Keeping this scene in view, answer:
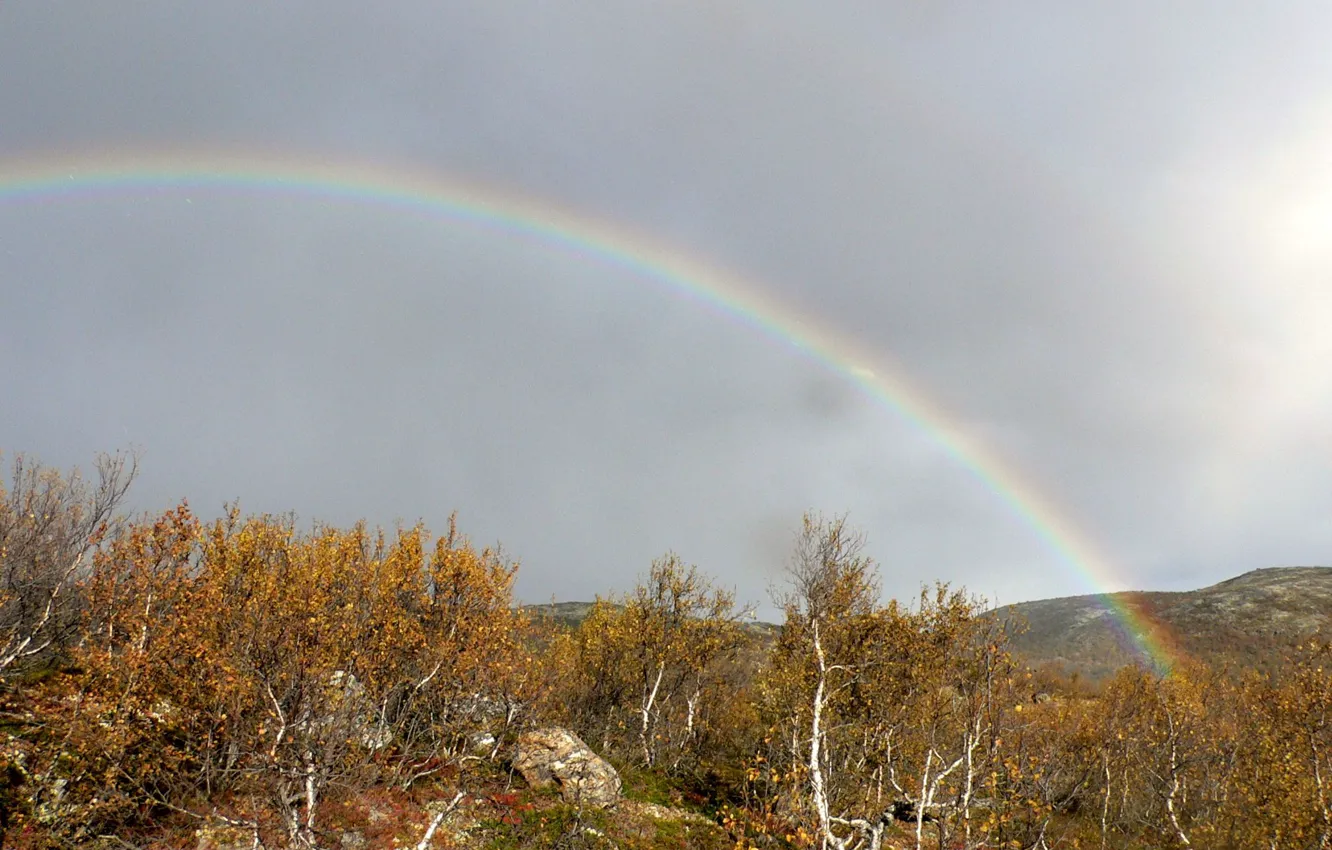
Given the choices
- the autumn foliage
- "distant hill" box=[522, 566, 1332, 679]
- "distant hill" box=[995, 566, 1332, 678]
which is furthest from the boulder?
"distant hill" box=[995, 566, 1332, 678]

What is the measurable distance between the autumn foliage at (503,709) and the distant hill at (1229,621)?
6157 cm

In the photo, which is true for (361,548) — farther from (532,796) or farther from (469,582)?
(532,796)

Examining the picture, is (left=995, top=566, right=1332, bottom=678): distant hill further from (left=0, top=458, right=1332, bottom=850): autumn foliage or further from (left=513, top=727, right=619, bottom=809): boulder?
(left=513, top=727, right=619, bottom=809): boulder

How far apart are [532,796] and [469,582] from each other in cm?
1174

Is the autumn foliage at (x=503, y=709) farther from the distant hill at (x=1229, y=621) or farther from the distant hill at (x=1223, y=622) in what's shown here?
the distant hill at (x=1229, y=621)

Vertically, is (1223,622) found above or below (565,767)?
above

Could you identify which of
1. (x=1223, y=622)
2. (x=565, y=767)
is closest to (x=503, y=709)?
(x=565, y=767)

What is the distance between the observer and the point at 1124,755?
4103cm

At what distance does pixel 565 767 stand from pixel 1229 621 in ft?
508

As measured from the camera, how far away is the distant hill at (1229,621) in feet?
356

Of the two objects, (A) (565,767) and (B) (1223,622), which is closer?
(A) (565,767)

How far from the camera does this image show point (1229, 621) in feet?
401

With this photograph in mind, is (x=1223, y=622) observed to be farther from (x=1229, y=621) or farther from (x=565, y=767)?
(x=565, y=767)

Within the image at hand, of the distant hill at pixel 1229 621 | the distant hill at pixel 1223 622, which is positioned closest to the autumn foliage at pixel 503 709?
the distant hill at pixel 1223 622
